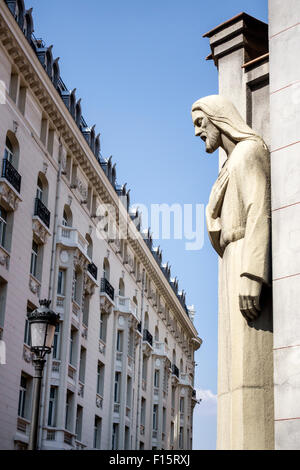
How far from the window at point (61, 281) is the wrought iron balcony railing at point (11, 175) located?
664 centimetres

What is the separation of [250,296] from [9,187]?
80.1 feet

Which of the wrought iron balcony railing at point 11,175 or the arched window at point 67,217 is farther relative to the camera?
the arched window at point 67,217

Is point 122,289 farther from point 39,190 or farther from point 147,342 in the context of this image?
point 39,190

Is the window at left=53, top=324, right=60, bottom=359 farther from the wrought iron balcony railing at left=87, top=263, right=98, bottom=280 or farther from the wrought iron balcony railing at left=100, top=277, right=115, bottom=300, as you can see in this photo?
the wrought iron balcony railing at left=100, top=277, right=115, bottom=300

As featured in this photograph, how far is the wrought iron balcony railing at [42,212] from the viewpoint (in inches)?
1290

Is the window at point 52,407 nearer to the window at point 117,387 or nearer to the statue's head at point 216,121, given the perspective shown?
the window at point 117,387

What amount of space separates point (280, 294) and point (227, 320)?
0.73m

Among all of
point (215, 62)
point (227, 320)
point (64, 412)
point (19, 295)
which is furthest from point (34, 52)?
point (227, 320)

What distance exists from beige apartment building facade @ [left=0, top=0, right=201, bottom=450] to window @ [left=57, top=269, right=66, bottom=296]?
0.16 ft

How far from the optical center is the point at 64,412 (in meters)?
34.3

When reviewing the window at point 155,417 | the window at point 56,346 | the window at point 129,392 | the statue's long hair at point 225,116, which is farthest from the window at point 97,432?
the statue's long hair at point 225,116

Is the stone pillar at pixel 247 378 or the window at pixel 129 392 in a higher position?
the window at pixel 129 392

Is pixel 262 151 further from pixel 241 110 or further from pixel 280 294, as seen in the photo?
pixel 280 294

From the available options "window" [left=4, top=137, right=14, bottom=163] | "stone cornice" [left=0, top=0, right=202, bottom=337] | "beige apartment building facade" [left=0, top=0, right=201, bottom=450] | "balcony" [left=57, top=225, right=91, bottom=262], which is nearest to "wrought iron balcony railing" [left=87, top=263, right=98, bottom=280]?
"beige apartment building facade" [left=0, top=0, right=201, bottom=450]
